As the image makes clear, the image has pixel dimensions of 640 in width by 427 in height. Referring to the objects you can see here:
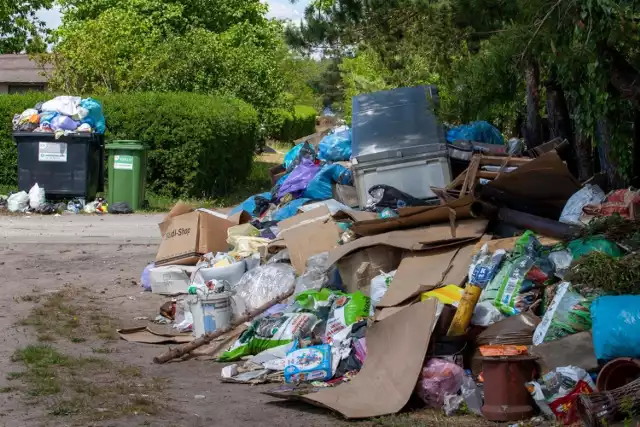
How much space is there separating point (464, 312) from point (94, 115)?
11.3 metres

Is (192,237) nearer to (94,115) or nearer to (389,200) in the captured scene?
(389,200)

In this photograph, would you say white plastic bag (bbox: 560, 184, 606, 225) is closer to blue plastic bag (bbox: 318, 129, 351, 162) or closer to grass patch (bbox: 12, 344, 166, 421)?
grass patch (bbox: 12, 344, 166, 421)

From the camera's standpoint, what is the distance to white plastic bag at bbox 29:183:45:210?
16.0 meters

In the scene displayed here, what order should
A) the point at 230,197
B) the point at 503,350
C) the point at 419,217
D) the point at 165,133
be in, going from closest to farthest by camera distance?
the point at 503,350
the point at 419,217
the point at 165,133
the point at 230,197

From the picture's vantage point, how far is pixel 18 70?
40469 millimetres

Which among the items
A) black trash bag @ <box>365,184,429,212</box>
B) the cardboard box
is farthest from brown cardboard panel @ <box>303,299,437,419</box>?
the cardboard box

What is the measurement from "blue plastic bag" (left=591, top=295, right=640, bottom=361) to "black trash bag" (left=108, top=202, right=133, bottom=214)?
1154 cm

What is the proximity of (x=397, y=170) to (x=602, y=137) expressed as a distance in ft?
7.98

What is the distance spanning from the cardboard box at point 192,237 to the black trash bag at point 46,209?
5655mm

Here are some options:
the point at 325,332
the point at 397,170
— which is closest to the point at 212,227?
the point at 397,170

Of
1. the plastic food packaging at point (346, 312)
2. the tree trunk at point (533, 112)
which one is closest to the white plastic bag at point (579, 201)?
the plastic food packaging at point (346, 312)

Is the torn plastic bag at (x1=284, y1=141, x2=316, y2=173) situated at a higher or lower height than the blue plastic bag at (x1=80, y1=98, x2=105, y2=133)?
lower

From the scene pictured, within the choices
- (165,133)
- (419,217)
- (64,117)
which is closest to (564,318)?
(419,217)

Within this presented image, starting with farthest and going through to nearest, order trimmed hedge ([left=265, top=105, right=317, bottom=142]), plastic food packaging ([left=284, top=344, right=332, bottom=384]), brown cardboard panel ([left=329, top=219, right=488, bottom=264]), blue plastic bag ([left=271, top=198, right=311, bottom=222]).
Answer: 1. trimmed hedge ([left=265, top=105, right=317, bottom=142])
2. blue plastic bag ([left=271, top=198, right=311, bottom=222])
3. brown cardboard panel ([left=329, top=219, right=488, bottom=264])
4. plastic food packaging ([left=284, top=344, right=332, bottom=384])
